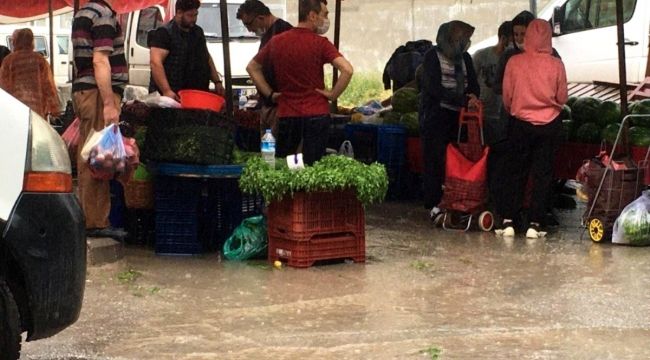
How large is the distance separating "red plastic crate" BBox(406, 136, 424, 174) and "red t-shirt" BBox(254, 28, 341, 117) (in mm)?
3481

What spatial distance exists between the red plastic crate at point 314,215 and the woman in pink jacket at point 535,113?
2185mm

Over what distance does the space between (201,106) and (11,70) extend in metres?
6.28

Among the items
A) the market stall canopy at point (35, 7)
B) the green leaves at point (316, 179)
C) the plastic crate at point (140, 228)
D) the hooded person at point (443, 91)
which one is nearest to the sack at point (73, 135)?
the plastic crate at point (140, 228)

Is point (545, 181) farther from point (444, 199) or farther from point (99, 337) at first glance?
point (99, 337)

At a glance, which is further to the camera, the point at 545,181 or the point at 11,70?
the point at 11,70

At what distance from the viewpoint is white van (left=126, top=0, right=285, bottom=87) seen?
22.1 m

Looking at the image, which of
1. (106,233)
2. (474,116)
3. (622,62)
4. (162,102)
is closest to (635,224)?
(622,62)

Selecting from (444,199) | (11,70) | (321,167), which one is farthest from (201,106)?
(11,70)

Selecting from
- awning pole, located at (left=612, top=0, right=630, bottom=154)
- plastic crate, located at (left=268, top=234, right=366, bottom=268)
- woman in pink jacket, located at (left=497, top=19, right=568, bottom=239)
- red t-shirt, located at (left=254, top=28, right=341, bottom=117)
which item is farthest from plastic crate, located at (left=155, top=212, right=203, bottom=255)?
awning pole, located at (left=612, top=0, right=630, bottom=154)

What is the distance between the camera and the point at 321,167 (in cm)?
916

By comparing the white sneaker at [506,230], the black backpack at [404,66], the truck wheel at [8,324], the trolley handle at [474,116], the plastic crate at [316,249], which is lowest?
the white sneaker at [506,230]

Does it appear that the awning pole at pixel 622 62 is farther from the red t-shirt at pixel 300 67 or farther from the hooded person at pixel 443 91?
Answer: the red t-shirt at pixel 300 67

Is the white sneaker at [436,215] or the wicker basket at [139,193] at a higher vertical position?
the wicker basket at [139,193]

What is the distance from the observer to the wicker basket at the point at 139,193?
388 inches
